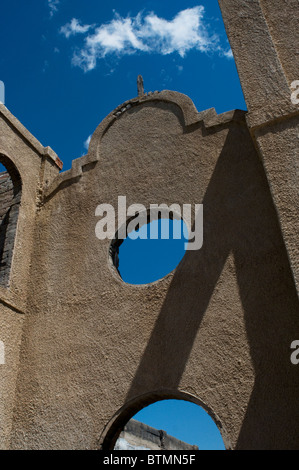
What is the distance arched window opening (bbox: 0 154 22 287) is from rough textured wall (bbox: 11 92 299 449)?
0.38 meters

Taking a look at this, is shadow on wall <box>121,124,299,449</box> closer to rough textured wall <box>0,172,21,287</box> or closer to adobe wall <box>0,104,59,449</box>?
adobe wall <box>0,104,59,449</box>

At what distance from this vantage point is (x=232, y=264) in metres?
5.02

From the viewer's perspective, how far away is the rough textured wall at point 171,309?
4.41 m

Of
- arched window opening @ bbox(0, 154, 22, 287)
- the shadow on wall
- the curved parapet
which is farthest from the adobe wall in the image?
the shadow on wall

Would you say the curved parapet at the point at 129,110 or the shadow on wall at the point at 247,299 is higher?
the curved parapet at the point at 129,110

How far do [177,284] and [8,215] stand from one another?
3.20 meters

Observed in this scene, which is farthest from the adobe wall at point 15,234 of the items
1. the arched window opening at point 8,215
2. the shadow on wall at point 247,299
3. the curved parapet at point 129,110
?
the shadow on wall at point 247,299

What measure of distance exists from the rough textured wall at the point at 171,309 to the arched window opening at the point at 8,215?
1.24 ft

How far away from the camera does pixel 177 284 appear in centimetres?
527

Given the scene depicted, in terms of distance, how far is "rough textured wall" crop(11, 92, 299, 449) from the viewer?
4410mm

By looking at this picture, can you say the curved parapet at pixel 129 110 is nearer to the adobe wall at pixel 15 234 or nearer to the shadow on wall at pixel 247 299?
the adobe wall at pixel 15 234

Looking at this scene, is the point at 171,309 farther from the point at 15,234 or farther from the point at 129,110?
the point at 129,110

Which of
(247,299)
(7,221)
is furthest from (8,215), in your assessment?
(247,299)
